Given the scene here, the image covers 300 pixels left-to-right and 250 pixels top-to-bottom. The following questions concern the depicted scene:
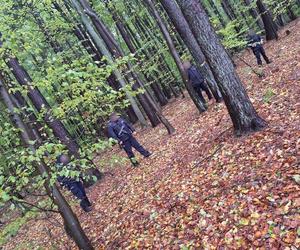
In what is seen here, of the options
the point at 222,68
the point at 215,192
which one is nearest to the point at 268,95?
the point at 222,68

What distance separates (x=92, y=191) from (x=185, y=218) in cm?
657

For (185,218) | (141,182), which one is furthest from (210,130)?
(185,218)

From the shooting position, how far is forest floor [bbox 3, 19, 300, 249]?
508 centimetres

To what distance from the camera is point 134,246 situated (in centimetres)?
643

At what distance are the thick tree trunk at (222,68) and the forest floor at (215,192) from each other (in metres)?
0.36

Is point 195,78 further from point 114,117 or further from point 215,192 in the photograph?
point 215,192

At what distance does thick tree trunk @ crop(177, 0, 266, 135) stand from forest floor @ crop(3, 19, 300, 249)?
0.36m

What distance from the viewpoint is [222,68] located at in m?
7.49

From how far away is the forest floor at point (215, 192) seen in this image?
5.08 metres

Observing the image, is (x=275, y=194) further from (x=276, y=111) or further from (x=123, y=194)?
(x=123, y=194)

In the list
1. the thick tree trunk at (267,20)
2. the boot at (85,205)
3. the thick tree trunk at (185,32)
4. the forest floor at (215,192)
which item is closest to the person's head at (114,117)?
the forest floor at (215,192)

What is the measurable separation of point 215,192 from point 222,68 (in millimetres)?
→ 2743

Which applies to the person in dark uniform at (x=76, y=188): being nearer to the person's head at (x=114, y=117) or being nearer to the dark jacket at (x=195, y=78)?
the person's head at (x=114, y=117)

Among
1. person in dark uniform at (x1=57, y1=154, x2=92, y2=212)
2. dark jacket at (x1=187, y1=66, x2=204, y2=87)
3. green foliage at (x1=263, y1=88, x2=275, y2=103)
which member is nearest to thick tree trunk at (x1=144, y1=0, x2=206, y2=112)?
dark jacket at (x1=187, y1=66, x2=204, y2=87)
